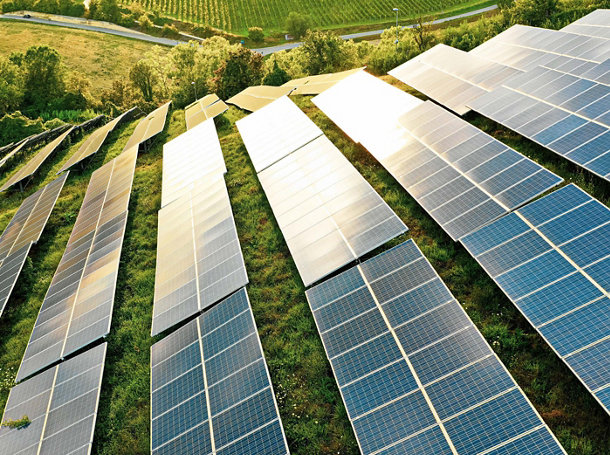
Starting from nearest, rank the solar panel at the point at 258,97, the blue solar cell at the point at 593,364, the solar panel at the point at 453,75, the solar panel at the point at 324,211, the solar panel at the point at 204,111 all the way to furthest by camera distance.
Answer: the blue solar cell at the point at 593,364 → the solar panel at the point at 324,211 → the solar panel at the point at 453,75 → the solar panel at the point at 204,111 → the solar panel at the point at 258,97

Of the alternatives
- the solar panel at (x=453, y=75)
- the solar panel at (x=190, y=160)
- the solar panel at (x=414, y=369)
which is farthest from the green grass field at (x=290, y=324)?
the solar panel at (x=453, y=75)

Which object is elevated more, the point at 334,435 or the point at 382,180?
the point at 382,180

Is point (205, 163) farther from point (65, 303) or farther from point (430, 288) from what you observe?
point (430, 288)

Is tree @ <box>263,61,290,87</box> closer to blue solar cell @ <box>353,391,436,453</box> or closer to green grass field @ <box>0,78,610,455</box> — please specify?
green grass field @ <box>0,78,610,455</box>

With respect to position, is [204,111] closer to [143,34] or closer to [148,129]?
[148,129]

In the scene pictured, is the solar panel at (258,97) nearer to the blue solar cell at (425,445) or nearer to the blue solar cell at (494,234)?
the blue solar cell at (494,234)

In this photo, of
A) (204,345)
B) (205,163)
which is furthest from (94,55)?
(204,345)
